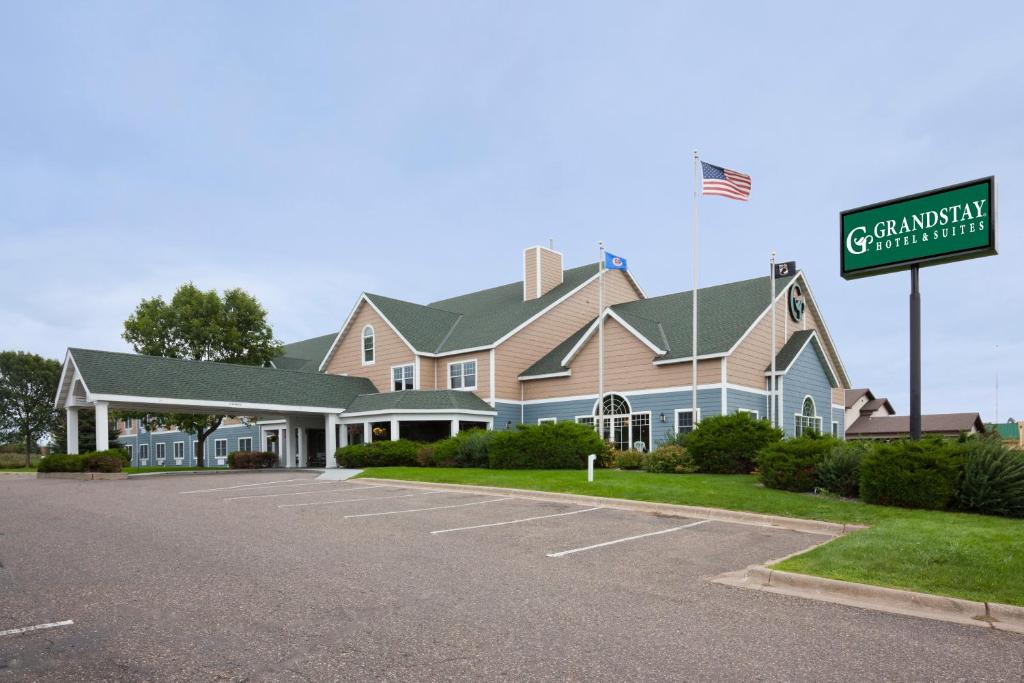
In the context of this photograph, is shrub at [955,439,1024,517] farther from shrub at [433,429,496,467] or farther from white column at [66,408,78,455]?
white column at [66,408,78,455]

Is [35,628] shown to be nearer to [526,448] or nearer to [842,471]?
[842,471]

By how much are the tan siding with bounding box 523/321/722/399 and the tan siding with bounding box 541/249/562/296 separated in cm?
757

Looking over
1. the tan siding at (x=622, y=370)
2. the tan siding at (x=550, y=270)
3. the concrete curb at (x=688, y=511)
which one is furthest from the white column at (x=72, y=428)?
the tan siding at (x=550, y=270)

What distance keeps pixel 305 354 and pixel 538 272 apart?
24195 mm

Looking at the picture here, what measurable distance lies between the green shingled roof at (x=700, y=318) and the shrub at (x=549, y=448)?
6.25 m

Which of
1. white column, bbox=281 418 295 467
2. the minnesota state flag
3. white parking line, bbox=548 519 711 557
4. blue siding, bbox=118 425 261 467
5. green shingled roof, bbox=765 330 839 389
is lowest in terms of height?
blue siding, bbox=118 425 261 467

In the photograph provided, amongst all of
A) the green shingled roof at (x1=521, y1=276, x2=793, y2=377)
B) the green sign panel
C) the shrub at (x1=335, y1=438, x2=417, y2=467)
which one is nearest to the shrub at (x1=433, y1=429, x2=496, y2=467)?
the shrub at (x1=335, y1=438, x2=417, y2=467)

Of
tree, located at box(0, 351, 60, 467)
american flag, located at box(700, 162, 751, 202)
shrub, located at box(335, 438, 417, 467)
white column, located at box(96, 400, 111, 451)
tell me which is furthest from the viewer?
tree, located at box(0, 351, 60, 467)

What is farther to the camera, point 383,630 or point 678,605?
point 678,605

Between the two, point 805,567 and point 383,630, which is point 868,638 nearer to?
point 805,567

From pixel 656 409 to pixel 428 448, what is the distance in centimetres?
958

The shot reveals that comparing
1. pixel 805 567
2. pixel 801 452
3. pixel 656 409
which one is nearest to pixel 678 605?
pixel 805 567

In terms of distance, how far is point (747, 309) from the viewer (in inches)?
1266

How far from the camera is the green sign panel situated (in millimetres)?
15578
